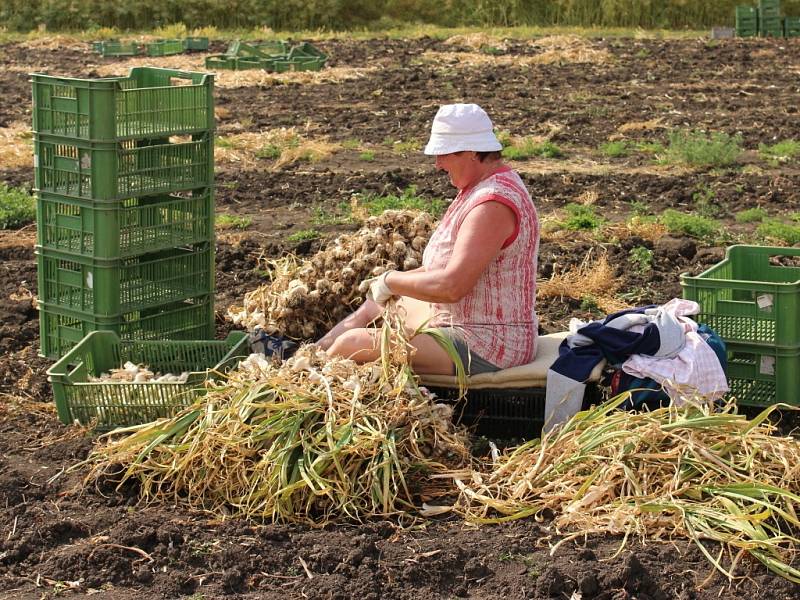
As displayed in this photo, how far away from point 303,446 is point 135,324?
6.25 feet

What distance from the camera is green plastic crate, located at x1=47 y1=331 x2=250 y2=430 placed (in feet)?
19.0

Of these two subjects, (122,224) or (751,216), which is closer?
(122,224)

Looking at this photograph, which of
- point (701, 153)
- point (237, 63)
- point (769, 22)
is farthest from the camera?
point (769, 22)

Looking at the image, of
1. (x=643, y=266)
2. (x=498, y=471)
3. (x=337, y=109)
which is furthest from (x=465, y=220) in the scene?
(x=337, y=109)

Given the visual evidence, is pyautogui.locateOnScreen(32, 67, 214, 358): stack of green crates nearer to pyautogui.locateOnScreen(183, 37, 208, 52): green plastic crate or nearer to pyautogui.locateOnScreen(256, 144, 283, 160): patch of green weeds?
pyautogui.locateOnScreen(256, 144, 283, 160): patch of green weeds

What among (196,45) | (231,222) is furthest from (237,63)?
(231,222)

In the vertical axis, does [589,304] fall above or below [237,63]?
below

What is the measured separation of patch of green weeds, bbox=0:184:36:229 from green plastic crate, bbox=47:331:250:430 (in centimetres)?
442

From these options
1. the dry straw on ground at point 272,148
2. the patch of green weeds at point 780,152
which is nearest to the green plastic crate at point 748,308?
the patch of green weeds at point 780,152

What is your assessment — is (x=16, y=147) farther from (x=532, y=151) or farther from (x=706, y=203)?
(x=706, y=203)

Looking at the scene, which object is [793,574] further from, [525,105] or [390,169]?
[525,105]

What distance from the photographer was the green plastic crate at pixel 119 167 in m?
6.38

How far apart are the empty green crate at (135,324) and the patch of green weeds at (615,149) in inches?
302

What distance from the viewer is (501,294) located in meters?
5.80
